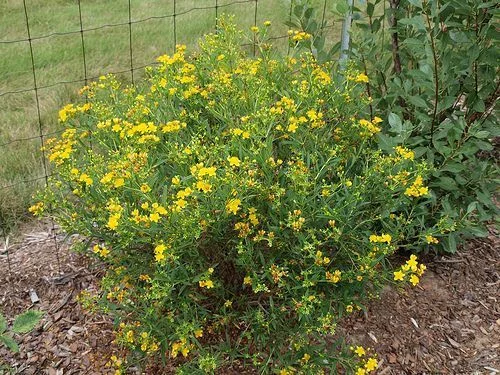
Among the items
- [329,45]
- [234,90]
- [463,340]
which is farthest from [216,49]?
[329,45]

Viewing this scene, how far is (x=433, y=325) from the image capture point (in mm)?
2977

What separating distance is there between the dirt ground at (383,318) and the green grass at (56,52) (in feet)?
1.77

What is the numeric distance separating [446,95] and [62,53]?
369 cm

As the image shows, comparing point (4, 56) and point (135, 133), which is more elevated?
point (135, 133)

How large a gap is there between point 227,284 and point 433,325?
1.06 meters

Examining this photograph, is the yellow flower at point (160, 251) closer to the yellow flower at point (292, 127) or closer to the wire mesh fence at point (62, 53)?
the yellow flower at point (292, 127)

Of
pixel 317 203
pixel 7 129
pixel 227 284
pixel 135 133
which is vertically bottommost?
pixel 7 129

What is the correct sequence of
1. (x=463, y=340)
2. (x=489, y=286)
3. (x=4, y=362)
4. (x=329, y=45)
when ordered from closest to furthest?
(x=4, y=362), (x=463, y=340), (x=489, y=286), (x=329, y=45)

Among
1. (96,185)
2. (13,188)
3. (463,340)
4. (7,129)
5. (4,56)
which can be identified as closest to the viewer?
(96,185)

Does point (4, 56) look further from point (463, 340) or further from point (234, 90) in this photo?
point (463, 340)

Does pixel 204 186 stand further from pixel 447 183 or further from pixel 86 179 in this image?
pixel 447 183

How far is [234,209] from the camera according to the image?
2057 mm

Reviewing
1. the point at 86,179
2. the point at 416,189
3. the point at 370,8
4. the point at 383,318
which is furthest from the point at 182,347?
the point at 370,8

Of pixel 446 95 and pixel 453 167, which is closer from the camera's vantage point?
pixel 453 167
